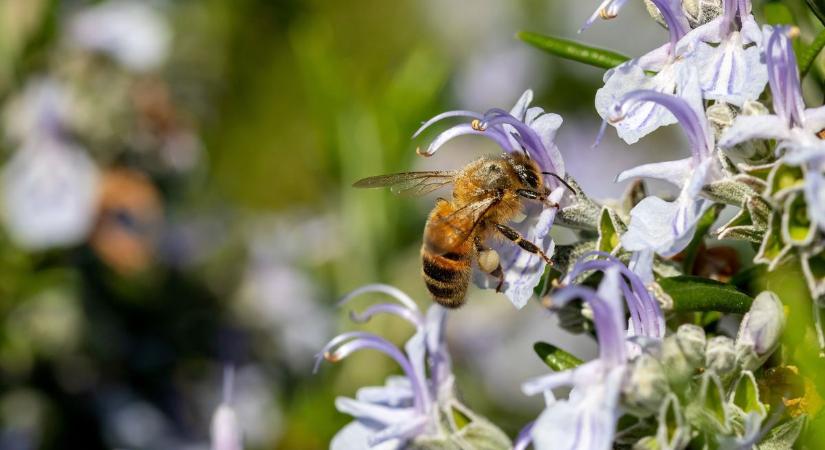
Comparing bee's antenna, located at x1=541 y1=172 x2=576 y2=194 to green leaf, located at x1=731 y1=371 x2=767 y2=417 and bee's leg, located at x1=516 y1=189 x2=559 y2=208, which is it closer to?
bee's leg, located at x1=516 y1=189 x2=559 y2=208

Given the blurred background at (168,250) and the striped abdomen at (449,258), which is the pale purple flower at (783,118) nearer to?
the striped abdomen at (449,258)

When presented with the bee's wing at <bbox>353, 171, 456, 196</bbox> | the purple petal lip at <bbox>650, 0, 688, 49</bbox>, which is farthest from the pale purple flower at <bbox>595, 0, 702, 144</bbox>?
the bee's wing at <bbox>353, 171, 456, 196</bbox>

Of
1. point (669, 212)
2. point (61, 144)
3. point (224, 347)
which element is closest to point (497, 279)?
point (669, 212)

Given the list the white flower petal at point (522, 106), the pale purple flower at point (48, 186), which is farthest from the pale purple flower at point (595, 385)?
the pale purple flower at point (48, 186)

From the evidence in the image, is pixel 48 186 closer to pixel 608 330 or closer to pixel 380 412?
pixel 380 412

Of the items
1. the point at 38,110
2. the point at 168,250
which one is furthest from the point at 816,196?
the point at 168,250

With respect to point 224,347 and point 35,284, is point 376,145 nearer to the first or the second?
point 224,347
